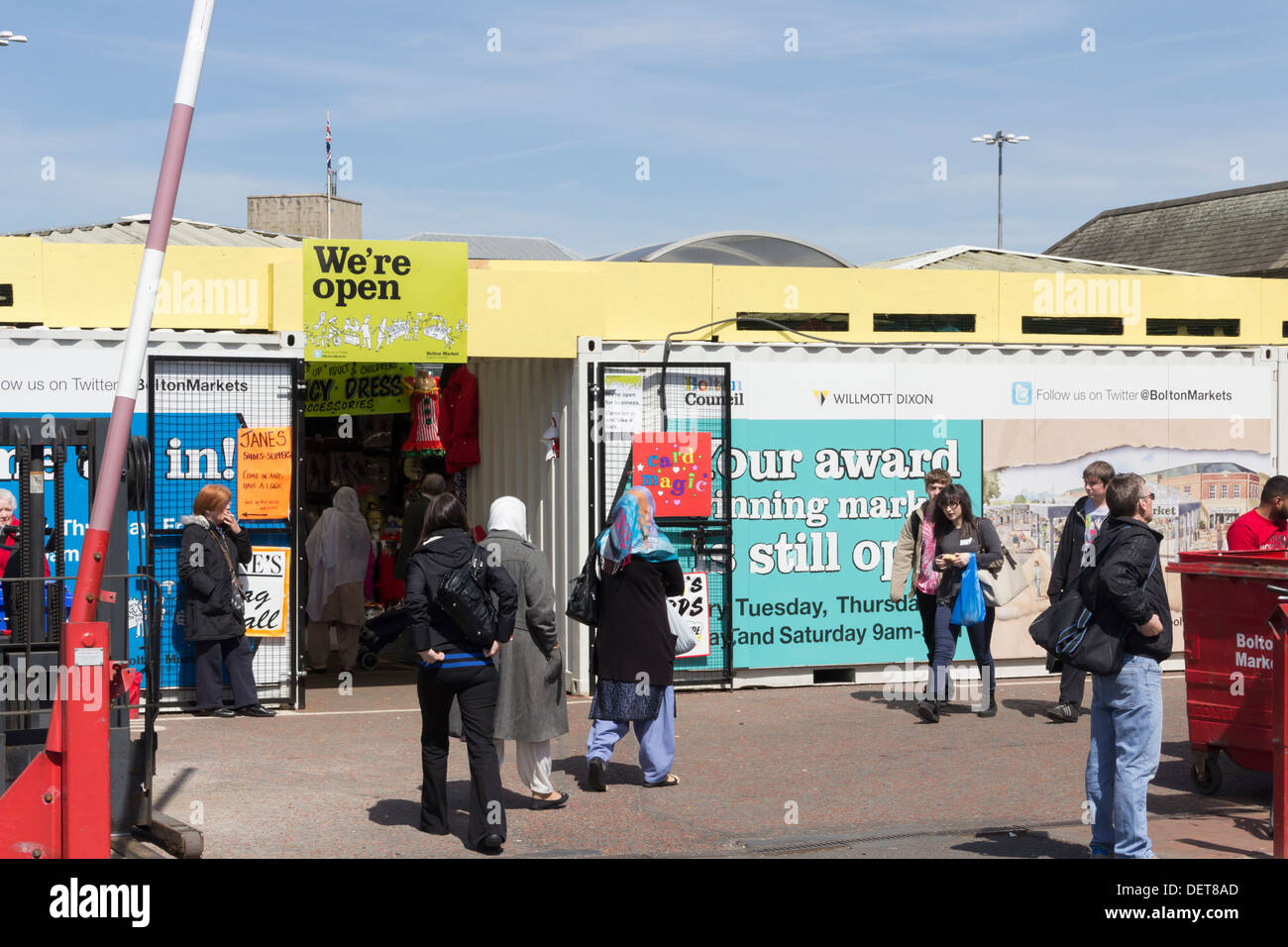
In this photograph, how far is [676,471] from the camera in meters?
12.5

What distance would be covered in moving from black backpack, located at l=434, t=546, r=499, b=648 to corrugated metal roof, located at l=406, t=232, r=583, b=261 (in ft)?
27.8

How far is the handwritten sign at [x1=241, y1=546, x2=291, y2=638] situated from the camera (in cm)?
1182

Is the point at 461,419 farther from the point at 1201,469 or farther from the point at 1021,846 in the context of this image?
the point at 1021,846

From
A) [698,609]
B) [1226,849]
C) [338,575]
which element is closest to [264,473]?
[338,575]

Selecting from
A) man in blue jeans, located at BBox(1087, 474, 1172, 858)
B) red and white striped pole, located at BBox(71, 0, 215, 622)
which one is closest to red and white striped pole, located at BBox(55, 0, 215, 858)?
red and white striped pole, located at BBox(71, 0, 215, 622)

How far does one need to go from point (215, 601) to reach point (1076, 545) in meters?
6.36

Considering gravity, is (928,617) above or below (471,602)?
below

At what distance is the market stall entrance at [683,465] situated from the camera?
12422 mm

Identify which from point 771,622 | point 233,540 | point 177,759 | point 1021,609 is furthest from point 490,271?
point 1021,609

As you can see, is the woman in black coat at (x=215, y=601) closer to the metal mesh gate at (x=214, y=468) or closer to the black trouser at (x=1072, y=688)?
the metal mesh gate at (x=214, y=468)

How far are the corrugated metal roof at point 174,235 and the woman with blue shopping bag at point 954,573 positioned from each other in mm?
8653

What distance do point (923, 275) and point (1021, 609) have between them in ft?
10.3

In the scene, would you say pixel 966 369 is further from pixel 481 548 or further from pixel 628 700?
pixel 481 548

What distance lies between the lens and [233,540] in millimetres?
11516
